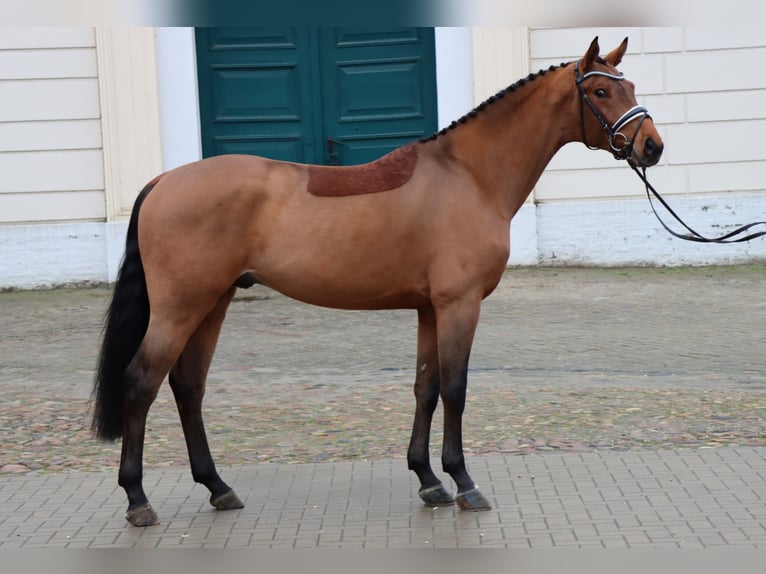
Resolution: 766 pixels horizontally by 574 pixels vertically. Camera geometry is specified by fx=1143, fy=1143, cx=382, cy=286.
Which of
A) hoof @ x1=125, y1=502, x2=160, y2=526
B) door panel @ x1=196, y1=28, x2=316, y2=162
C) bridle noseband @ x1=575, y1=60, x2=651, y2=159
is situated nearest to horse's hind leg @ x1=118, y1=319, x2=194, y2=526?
hoof @ x1=125, y1=502, x2=160, y2=526

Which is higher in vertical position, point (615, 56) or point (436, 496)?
point (615, 56)

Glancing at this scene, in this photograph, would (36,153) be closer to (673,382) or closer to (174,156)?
(174,156)

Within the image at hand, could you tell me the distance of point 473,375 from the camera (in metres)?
8.70

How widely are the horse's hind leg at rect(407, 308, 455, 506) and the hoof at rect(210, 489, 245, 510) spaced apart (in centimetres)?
87

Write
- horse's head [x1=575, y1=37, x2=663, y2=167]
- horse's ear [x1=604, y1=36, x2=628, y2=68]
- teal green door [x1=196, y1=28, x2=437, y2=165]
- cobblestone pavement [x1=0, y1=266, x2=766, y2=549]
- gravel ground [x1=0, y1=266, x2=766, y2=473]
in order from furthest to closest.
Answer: teal green door [x1=196, y1=28, x2=437, y2=165], gravel ground [x1=0, y1=266, x2=766, y2=473], horse's ear [x1=604, y1=36, x2=628, y2=68], horse's head [x1=575, y1=37, x2=663, y2=167], cobblestone pavement [x1=0, y1=266, x2=766, y2=549]

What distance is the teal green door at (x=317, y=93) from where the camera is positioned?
1362 cm

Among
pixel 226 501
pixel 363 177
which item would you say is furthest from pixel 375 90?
pixel 226 501

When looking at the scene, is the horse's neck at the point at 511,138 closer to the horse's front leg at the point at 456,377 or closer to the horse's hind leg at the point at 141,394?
the horse's front leg at the point at 456,377

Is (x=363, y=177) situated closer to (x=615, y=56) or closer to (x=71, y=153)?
(x=615, y=56)

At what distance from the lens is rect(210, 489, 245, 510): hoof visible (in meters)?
5.57

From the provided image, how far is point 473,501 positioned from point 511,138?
1780 mm

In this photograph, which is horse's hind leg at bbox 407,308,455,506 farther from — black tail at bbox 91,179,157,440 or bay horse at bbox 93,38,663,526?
black tail at bbox 91,179,157,440

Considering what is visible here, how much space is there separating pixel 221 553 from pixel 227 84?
9.61 metres

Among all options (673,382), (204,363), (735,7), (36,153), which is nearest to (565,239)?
(673,382)
